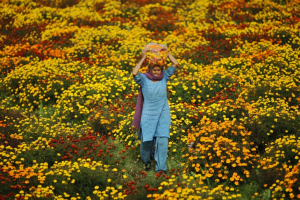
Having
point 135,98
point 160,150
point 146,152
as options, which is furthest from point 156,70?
point 135,98

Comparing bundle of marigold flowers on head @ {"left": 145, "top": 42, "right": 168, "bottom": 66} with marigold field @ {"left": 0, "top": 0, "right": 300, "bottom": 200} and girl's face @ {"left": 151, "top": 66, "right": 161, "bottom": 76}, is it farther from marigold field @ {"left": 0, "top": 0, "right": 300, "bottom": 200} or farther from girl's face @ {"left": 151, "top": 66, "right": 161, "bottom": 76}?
marigold field @ {"left": 0, "top": 0, "right": 300, "bottom": 200}

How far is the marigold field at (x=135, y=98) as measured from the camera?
263 inches

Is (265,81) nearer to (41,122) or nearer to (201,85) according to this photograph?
(201,85)

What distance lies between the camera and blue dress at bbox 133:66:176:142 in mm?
6832

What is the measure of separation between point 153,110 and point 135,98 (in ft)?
11.2

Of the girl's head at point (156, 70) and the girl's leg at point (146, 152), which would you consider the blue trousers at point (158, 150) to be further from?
the girl's head at point (156, 70)

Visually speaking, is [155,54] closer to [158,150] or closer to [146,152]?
[158,150]

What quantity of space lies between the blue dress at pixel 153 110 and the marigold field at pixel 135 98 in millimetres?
790

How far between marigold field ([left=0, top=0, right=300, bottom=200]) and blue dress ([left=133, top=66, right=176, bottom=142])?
790 mm

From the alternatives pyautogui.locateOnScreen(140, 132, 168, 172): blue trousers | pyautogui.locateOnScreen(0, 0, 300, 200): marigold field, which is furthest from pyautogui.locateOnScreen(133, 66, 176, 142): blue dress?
pyautogui.locateOnScreen(0, 0, 300, 200): marigold field

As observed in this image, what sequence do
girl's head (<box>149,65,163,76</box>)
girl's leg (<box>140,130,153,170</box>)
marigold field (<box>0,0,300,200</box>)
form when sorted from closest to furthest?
marigold field (<box>0,0,300,200</box>), girl's head (<box>149,65,163,76</box>), girl's leg (<box>140,130,153,170</box>)

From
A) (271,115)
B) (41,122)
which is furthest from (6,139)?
(271,115)

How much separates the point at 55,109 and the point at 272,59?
271 inches

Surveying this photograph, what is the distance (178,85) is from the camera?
10.6 m
